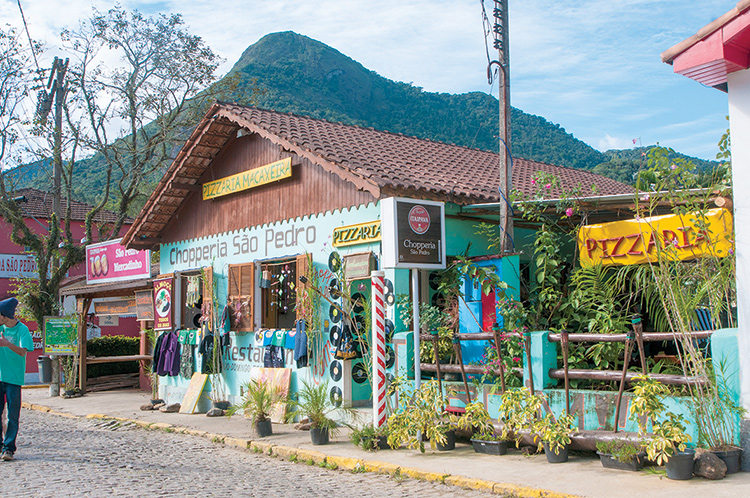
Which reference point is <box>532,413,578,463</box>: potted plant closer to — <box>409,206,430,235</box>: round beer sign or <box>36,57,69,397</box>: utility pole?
<box>409,206,430,235</box>: round beer sign

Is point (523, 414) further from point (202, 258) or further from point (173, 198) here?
point (173, 198)

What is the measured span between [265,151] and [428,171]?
3.24m

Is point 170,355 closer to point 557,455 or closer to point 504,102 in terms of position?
point 504,102

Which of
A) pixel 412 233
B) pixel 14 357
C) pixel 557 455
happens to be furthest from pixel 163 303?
pixel 557 455

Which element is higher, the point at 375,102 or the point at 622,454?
the point at 375,102

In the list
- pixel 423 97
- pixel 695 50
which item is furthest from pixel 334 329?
pixel 423 97

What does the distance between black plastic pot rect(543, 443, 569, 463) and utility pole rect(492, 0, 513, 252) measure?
2.70m

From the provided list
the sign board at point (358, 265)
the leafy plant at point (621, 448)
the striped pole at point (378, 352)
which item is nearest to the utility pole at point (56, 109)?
the sign board at point (358, 265)

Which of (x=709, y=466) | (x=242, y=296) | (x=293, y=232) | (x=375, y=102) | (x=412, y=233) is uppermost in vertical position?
(x=375, y=102)

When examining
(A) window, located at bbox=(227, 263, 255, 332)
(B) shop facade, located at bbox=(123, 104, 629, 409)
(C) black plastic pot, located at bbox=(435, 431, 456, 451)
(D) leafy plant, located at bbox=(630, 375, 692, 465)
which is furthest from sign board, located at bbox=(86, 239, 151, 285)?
(D) leafy plant, located at bbox=(630, 375, 692, 465)

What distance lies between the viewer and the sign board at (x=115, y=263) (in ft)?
52.9

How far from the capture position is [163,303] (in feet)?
47.7

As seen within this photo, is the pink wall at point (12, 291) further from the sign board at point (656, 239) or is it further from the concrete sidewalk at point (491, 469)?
the sign board at point (656, 239)

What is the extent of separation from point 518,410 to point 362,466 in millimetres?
1823
